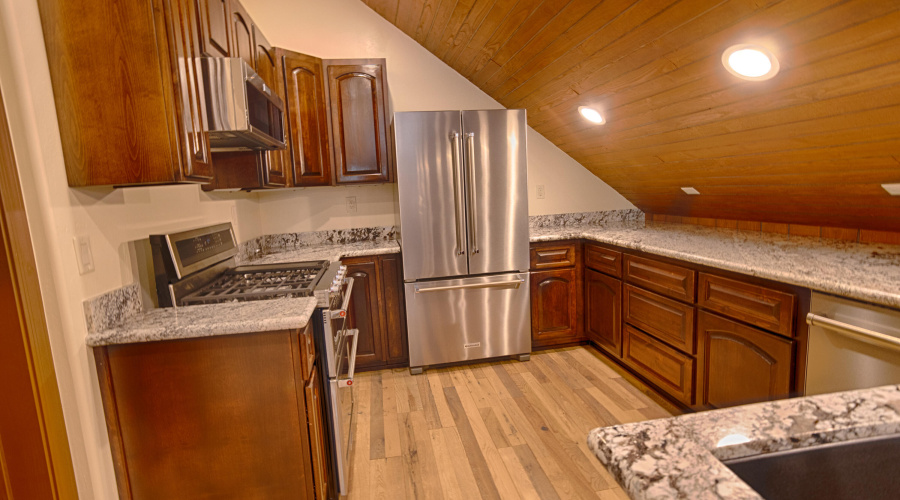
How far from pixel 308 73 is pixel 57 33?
5.75 feet

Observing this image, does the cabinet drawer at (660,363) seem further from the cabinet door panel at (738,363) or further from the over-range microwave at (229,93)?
the over-range microwave at (229,93)

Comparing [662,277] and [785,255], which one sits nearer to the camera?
[785,255]

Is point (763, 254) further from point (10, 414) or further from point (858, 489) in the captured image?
point (10, 414)

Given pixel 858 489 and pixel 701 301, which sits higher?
pixel 858 489

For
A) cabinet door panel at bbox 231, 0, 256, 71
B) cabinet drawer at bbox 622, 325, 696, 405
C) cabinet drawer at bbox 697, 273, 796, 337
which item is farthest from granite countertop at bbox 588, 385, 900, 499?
cabinet door panel at bbox 231, 0, 256, 71

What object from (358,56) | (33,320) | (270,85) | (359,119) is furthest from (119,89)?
(358,56)

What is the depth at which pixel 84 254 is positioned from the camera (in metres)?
Result: 1.42

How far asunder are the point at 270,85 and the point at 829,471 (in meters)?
2.95

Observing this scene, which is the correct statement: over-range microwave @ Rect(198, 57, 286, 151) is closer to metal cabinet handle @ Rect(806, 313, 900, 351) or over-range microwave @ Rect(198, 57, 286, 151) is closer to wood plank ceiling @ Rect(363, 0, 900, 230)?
wood plank ceiling @ Rect(363, 0, 900, 230)

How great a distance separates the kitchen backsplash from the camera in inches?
153

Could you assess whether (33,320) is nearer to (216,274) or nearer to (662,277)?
(216,274)

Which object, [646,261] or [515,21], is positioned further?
[646,261]

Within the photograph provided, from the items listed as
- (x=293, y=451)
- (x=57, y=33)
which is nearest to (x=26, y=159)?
(x=57, y=33)

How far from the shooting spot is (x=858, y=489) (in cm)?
59
